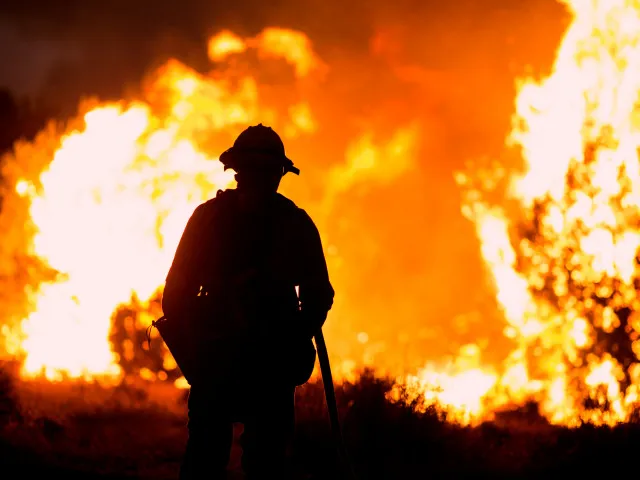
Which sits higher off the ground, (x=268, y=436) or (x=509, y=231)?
(x=509, y=231)

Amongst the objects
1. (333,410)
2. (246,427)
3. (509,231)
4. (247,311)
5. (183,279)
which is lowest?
(246,427)

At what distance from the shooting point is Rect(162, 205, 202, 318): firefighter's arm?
369 cm

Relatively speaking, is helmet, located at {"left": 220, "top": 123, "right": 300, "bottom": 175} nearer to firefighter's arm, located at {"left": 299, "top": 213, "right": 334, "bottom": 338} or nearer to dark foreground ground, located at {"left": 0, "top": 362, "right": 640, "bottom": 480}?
firefighter's arm, located at {"left": 299, "top": 213, "right": 334, "bottom": 338}

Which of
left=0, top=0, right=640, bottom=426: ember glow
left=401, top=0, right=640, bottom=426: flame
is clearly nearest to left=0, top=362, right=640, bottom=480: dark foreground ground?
left=0, top=0, right=640, bottom=426: ember glow

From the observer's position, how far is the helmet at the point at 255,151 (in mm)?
3861

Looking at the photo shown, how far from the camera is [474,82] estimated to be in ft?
56.9

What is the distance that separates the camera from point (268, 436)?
12.3 ft

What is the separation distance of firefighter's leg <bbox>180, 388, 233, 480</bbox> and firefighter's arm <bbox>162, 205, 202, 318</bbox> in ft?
1.31

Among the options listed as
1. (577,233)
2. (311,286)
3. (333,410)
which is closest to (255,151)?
(311,286)

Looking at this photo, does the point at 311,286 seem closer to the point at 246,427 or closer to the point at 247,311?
the point at 247,311

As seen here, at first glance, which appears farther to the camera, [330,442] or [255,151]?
[330,442]

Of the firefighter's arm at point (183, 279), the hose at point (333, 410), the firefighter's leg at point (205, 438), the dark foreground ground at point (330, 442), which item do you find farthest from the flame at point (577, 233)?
the firefighter's arm at point (183, 279)

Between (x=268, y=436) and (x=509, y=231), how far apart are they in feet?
33.4

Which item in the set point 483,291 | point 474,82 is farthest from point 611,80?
point 483,291
